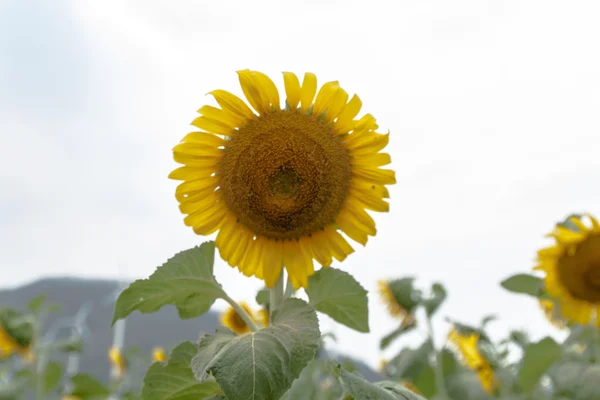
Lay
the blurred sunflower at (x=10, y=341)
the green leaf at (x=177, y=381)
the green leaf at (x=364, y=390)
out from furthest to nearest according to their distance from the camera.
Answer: the blurred sunflower at (x=10, y=341), the green leaf at (x=177, y=381), the green leaf at (x=364, y=390)

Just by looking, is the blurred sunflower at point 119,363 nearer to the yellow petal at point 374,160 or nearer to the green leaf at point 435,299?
the green leaf at point 435,299

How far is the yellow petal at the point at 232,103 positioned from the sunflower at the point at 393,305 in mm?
2866

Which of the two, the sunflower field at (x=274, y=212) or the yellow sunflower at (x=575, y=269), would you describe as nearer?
the sunflower field at (x=274, y=212)

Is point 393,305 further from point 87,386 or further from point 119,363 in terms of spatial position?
point 119,363

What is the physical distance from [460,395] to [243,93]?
268cm

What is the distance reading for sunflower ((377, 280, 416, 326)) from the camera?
4191 mm

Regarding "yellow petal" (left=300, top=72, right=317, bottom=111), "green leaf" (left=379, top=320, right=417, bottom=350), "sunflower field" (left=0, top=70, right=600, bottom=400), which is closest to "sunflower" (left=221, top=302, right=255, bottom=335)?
"green leaf" (left=379, top=320, right=417, bottom=350)

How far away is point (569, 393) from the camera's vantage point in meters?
2.78

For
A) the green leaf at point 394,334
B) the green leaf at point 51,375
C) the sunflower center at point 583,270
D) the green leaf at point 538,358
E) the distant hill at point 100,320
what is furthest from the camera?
the distant hill at point 100,320

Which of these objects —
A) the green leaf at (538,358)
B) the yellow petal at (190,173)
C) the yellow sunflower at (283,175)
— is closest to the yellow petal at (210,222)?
the yellow sunflower at (283,175)

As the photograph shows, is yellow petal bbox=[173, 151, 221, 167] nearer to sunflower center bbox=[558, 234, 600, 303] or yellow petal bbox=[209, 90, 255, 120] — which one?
yellow petal bbox=[209, 90, 255, 120]

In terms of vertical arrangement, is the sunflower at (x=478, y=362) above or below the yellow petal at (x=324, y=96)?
below

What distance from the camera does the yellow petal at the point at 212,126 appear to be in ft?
5.21

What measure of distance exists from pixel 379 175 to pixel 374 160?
5 centimetres
